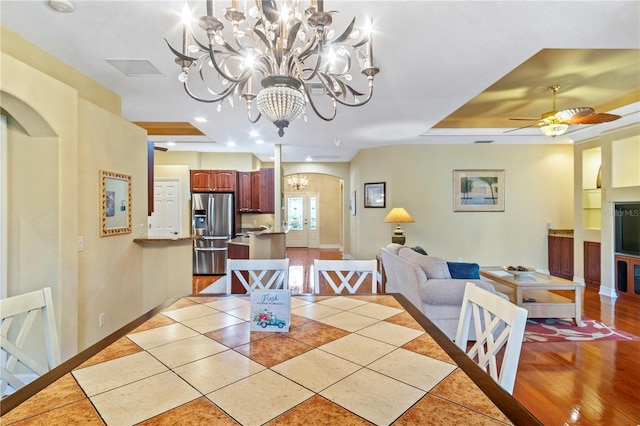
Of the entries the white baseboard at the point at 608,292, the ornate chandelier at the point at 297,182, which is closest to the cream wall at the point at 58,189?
the white baseboard at the point at 608,292

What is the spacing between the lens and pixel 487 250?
652cm

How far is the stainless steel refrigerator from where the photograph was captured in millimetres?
6477

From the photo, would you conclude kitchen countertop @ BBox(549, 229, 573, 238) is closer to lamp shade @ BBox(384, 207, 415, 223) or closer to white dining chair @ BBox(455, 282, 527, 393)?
lamp shade @ BBox(384, 207, 415, 223)

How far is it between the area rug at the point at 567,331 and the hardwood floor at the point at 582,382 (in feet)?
0.37

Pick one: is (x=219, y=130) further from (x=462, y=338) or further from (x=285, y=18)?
(x=462, y=338)

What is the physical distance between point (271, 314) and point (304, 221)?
399 inches

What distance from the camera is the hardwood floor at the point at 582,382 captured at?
6.89 ft

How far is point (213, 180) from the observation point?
6766 millimetres

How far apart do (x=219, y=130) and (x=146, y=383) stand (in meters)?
4.72

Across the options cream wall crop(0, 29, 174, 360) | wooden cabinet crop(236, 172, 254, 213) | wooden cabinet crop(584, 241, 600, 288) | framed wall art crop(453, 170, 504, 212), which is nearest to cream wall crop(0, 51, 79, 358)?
cream wall crop(0, 29, 174, 360)

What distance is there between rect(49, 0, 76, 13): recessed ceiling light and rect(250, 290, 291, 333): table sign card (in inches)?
85.7

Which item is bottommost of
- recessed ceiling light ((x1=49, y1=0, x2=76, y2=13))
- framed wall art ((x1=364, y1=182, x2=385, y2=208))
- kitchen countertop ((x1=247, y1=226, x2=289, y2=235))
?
kitchen countertop ((x1=247, y1=226, x2=289, y2=235))

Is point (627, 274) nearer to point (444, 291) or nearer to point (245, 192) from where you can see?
point (444, 291)

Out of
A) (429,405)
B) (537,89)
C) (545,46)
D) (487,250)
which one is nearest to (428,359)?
(429,405)
